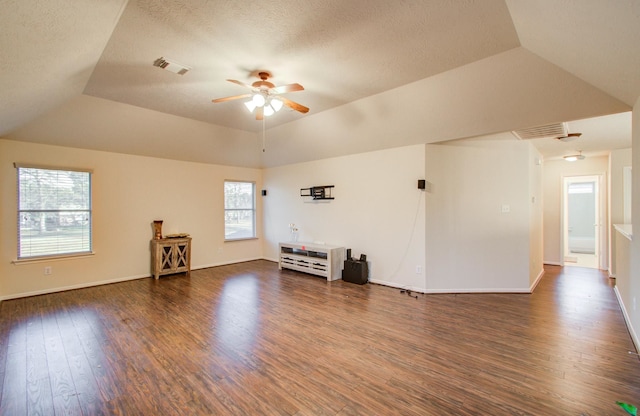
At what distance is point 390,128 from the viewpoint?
448 centimetres

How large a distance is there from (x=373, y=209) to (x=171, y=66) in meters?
3.73

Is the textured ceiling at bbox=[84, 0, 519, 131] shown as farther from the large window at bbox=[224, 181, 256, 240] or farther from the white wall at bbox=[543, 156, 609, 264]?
A: the white wall at bbox=[543, 156, 609, 264]

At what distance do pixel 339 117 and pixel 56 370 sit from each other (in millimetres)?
4471

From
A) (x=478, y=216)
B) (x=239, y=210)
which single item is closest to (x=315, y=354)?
(x=478, y=216)

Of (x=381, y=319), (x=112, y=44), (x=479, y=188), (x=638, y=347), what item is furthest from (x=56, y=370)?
(x=479, y=188)

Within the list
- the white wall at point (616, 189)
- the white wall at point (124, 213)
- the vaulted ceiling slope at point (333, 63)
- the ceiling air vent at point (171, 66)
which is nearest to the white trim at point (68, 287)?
the white wall at point (124, 213)

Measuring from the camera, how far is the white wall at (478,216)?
4.56m

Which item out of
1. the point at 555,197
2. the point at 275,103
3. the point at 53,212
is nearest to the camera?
the point at 275,103

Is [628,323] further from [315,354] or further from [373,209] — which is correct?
[315,354]

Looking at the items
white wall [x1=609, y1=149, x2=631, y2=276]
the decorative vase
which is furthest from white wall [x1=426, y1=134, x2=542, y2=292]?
the decorative vase

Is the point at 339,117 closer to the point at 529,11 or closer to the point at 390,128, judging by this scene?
the point at 390,128

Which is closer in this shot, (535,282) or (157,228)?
(535,282)

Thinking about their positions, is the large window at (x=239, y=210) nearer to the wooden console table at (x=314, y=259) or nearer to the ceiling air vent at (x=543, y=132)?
the wooden console table at (x=314, y=259)

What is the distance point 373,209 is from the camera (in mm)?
5262
